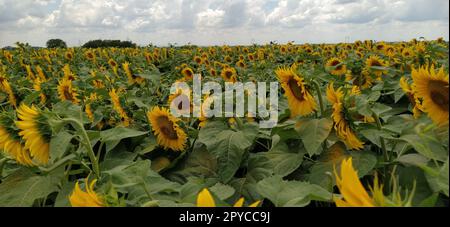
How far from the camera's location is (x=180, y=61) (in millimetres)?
8281

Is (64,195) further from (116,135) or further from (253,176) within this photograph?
(253,176)

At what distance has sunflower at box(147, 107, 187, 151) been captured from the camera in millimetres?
2264

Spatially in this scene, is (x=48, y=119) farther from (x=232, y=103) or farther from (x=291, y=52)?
(x=291, y=52)

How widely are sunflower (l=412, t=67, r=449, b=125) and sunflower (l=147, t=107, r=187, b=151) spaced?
121cm

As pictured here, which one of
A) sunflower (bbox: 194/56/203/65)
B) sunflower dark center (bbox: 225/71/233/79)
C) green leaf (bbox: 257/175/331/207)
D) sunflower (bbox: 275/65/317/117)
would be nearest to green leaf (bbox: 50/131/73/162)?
green leaf (bbox: 257/175/331/207)

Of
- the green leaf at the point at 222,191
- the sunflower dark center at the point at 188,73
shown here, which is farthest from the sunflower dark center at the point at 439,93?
the sunflower dark center at the point at 188,73

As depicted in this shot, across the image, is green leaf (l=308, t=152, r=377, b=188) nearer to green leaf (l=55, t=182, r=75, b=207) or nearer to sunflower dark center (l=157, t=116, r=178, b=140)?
sunflower dark center (l=157, t=116, r=178, b=140)

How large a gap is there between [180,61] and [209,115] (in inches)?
242

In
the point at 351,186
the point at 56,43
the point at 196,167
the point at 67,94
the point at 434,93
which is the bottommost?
the point at 196,167

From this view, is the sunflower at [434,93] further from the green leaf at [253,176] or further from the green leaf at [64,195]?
the green leaf at [64,195]

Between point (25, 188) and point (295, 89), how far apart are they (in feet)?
3.94

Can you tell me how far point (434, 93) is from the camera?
1233mm

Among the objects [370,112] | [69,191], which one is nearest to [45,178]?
[69,191]

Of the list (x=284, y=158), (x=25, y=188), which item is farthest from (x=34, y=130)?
(x=284, y=158)
